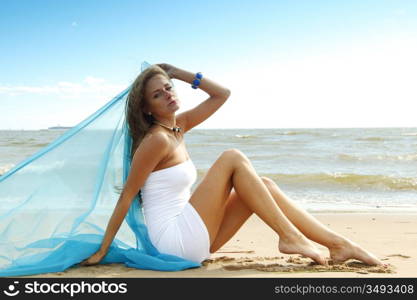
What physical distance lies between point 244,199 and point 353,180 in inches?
308

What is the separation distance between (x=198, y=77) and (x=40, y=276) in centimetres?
208

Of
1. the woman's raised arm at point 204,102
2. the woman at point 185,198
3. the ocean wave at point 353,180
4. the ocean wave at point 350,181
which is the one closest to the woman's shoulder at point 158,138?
the woman at point 185,198

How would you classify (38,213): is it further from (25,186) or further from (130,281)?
(130,281)

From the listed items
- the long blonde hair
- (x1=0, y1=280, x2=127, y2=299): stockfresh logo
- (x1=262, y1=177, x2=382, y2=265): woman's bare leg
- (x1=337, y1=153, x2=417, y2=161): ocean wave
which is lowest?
(x1=0, y1=280, x2=127, y2=299): stockfresh logo

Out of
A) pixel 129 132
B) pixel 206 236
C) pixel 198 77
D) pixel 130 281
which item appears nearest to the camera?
pixel 130 281

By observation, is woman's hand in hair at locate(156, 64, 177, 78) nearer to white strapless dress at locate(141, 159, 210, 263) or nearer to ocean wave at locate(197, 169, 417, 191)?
white strapless dress at locate(141, 159, 210, 263)

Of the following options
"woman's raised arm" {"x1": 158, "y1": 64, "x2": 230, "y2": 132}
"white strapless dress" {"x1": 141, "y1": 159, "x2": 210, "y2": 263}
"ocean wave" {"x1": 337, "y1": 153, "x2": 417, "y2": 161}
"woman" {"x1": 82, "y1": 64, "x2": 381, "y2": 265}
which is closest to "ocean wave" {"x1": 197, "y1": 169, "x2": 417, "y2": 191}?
"ocean wave" {"x1": 337, "y1": 153, "x2": 417, "y2": 161}

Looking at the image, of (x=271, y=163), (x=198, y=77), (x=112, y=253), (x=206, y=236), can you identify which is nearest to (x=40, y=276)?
(x=112, y=253)

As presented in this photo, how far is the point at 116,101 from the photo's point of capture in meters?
3.88

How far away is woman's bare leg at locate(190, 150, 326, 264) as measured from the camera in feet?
11.5

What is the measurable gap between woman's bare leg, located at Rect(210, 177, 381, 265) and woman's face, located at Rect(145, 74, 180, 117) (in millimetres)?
859

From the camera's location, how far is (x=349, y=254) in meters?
3.62

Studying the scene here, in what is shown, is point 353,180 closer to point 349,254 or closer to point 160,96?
point 349,254

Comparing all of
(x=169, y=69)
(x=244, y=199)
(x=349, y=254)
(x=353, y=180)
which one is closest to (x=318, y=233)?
(x=349, y=254)
